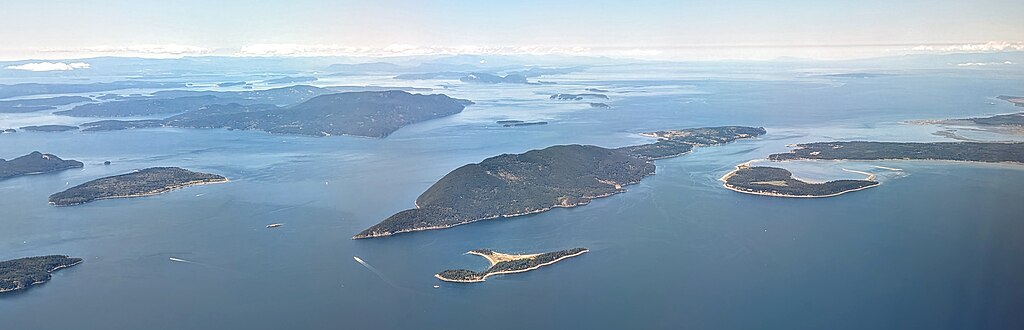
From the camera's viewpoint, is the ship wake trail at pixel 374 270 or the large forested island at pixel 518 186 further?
the large forested island at pixel 518 186

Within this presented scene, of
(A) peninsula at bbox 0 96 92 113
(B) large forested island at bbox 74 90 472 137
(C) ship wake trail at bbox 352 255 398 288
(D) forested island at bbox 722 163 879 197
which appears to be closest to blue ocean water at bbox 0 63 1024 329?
(C) ship wake trail at bbox 352 255 398 288

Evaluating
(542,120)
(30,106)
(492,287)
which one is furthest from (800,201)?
(30,106)

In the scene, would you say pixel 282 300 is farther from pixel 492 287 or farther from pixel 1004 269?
pixel 1004 269

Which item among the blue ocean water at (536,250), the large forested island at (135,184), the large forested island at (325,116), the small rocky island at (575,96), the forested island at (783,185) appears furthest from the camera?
the small rocky island at (575,96)

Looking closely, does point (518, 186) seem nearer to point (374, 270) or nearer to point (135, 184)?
point (374, 270)

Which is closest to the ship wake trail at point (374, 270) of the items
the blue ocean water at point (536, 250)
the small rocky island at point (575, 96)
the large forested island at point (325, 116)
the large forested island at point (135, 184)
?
the blue ocean water at point (536, 250)

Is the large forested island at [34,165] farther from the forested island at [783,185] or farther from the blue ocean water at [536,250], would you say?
the forested island at [783,185]
